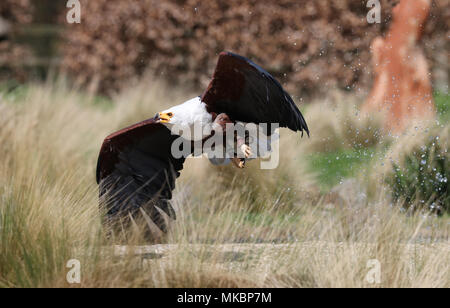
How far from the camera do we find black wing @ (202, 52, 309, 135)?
371 centimetres

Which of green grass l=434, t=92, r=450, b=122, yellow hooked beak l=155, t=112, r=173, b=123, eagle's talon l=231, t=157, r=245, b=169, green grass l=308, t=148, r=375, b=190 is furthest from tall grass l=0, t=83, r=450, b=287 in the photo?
green grass l=434, t=92, r=450, b=122

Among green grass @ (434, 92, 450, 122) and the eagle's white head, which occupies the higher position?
green grass @ (434, 92, 450, 122)

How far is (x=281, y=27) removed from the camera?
9.30 m

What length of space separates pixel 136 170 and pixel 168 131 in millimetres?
374

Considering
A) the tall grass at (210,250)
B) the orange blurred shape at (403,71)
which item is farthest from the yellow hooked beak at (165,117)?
the orange blurred shape at (403,71)

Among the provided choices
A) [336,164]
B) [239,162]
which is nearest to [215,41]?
[336,164]

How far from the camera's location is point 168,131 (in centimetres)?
408

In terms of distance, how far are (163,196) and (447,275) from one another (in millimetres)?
1928

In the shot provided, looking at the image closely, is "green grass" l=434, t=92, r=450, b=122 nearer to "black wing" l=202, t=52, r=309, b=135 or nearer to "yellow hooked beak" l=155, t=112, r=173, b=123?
"black wing" l=202, t=52, r=309, b=135

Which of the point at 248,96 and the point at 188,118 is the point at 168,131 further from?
the point at 248,96
